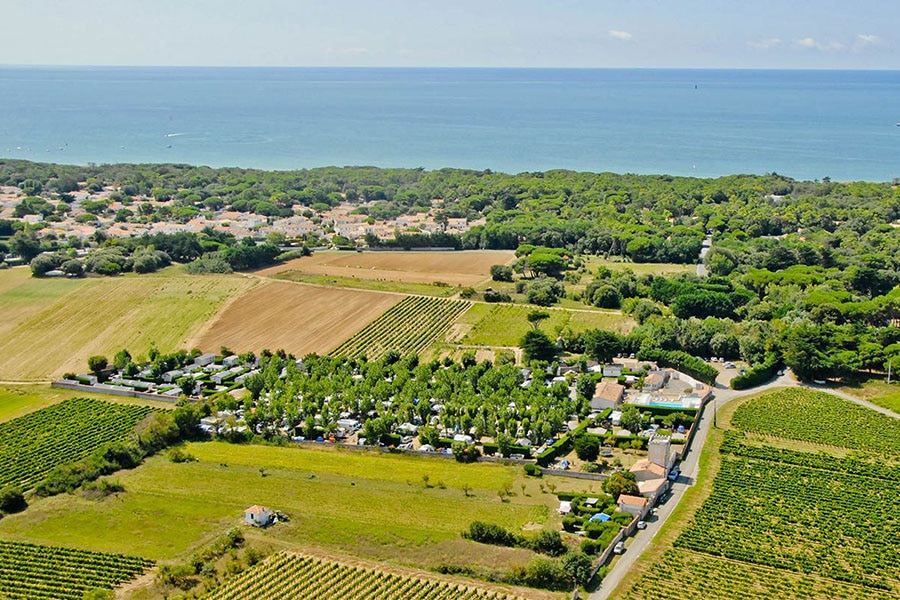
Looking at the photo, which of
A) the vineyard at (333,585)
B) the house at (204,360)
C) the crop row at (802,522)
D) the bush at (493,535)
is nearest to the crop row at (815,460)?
the crop row at (802,522)

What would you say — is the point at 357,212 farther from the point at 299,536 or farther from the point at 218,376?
the point at 299,536

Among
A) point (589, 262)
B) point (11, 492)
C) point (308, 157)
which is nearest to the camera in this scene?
point (11, 492)

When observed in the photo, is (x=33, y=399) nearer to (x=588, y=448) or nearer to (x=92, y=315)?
(x=92, y=315)

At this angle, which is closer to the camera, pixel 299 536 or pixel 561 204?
pixel 299 536

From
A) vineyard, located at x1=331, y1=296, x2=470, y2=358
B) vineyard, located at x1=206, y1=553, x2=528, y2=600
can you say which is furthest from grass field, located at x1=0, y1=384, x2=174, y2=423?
vineyard, located at x1=206, y1=553, x2=528, y2=600

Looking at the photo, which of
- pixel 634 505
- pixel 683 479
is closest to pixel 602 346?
pixel 683 479

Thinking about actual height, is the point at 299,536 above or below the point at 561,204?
below

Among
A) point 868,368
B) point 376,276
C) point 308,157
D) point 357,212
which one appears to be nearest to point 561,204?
point 357,212
